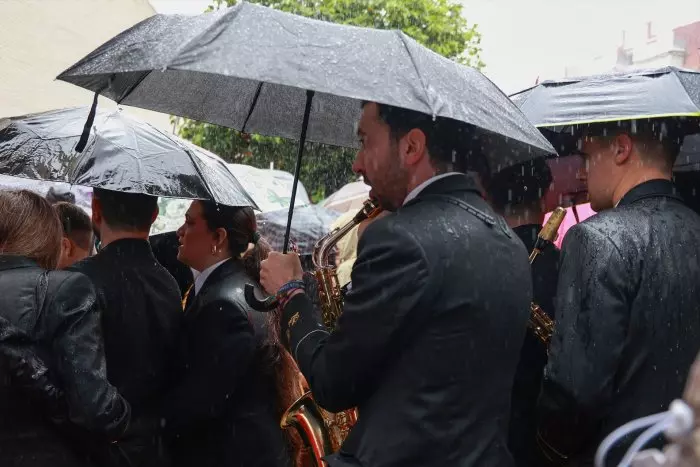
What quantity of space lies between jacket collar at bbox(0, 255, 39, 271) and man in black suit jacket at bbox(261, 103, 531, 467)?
1.13 metres

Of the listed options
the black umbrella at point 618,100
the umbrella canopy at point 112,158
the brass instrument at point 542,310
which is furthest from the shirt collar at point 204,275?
the black umbrella at point 618,100

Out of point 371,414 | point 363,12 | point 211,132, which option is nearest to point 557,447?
point 371,414

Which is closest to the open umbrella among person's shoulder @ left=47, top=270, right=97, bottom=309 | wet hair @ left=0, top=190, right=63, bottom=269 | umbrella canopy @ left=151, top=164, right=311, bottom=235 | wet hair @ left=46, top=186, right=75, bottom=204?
wet hair @ left=0, top=190, right=63, bottom=269

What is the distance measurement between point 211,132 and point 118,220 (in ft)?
48.3

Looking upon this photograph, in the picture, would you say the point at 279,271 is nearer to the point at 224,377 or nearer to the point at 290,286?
the point at 290,286

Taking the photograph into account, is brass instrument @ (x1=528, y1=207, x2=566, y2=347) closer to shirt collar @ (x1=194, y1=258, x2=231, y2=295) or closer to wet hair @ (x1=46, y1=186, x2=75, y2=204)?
shirt collar @ (x1=194, y1=258, x2=231, y2=295)

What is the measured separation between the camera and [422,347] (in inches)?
104

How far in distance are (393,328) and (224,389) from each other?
168cm

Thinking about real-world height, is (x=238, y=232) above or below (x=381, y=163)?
below

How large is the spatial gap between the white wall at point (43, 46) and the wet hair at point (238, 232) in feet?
39.8

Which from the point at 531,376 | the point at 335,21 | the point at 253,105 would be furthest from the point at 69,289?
the point at 335,21

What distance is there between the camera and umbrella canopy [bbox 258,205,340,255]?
8.42m

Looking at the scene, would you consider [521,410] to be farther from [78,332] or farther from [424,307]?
[78,332]

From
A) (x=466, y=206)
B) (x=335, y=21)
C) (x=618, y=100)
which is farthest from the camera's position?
(x=335, y=21)
